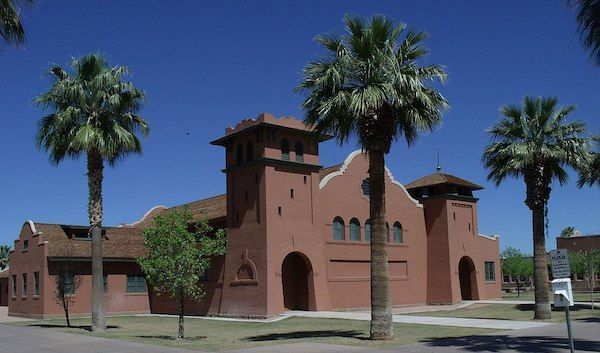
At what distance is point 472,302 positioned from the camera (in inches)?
1827

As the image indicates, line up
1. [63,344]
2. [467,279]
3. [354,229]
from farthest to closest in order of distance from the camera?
[467,279] → [354,229] → [63,344]

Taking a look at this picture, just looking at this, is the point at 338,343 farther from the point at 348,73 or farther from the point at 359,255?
the point at 359,255

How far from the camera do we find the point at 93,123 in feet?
96.8

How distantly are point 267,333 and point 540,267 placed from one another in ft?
44.4

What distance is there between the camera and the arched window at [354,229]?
42188 mm

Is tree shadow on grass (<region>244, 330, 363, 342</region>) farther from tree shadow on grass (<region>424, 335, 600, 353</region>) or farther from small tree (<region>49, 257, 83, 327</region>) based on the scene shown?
small tree (<region>49, 257, 83, 327</region>)

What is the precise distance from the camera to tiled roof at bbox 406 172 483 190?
47188 mm

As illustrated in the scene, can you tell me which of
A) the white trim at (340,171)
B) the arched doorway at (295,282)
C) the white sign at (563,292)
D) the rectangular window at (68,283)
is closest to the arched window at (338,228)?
the white trim at (340,171)

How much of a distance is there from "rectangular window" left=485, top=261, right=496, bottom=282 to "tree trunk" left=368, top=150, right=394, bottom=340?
2980 centimetres

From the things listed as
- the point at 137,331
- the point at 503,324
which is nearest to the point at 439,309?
the point at 503,324

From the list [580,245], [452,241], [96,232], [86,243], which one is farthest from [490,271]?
[580,245]

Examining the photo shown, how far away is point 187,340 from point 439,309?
21570 mm

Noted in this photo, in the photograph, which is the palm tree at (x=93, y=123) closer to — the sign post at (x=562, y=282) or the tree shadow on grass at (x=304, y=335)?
the tree shadow on grass at (x=304, y=335)

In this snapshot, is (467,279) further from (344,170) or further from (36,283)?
(36,283)
